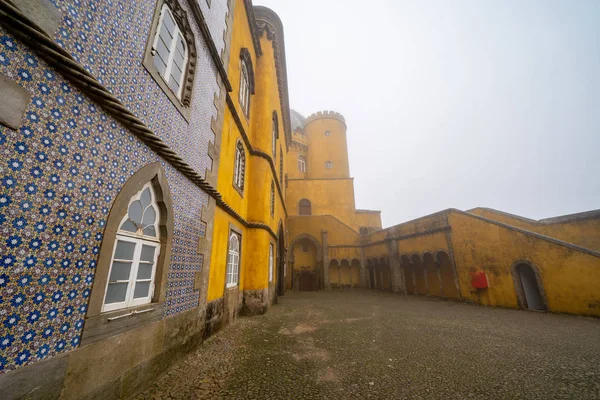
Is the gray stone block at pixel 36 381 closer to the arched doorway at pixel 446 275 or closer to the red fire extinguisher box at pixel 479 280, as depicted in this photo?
the red fire extinguisher box at pixel 479 280

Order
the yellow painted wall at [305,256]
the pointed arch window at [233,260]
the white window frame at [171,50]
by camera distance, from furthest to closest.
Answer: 1. the yellow painted wall at [305,256]
2. the pointed arch window at [233,260]
3. the white window frame at [171,50]

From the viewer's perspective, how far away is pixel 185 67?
14.4 feet

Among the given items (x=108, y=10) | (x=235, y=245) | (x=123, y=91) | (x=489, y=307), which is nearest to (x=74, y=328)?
(x=123, y=91)

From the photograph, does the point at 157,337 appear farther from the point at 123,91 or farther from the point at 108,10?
the point at 108,10

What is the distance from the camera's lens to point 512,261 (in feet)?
31.2

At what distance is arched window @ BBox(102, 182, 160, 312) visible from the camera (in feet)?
8.61

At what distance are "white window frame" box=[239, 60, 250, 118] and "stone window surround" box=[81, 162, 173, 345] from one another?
5696 millimetres

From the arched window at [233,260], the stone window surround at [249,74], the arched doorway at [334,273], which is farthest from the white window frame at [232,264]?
the arched doorway at [334,273]

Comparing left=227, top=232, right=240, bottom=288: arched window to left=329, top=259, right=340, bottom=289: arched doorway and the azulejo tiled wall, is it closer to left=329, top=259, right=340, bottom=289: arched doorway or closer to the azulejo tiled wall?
the azulejo tiled wall

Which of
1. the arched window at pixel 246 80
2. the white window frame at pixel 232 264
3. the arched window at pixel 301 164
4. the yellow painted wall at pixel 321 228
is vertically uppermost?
the arched window at pixel 301 164

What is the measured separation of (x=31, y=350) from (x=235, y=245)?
5444 mm

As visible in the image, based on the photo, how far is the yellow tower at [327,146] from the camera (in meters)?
27.0

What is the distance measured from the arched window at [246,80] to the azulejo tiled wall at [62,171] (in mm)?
5367

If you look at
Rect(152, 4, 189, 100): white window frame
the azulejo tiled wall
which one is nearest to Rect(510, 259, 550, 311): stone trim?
the azulejo tiled wall
